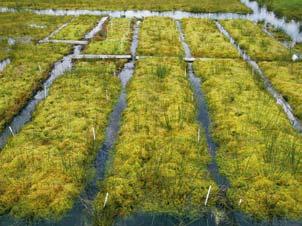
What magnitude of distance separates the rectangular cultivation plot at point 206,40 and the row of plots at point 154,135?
0.17 meters

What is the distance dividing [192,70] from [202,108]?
5.56 m

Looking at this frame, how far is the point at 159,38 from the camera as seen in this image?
2948 centimetres

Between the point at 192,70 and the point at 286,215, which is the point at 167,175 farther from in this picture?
the point at 192,70

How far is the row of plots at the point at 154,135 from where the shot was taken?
12.6m

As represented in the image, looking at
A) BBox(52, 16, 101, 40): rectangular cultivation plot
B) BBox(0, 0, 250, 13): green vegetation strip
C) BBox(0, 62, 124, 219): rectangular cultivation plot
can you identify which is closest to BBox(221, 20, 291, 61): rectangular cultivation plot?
BBox(0, 0, 250, 13): green vegetation strip

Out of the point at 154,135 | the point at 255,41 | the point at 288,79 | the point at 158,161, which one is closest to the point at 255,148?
the point at 158,161

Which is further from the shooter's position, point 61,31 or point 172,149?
point 61,31

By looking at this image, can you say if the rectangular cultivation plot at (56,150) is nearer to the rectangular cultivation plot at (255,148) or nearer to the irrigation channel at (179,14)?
the rectangular cultivation plot at (255,148)

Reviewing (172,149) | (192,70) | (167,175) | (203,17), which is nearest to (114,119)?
(172,149)

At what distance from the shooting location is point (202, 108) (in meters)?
19.0

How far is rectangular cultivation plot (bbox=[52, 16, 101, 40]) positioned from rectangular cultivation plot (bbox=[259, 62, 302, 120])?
15299mm

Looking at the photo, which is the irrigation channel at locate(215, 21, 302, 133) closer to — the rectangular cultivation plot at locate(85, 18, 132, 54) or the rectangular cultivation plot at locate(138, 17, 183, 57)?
the rectangular cultivation plot at locate(138, 17, 183, 57)

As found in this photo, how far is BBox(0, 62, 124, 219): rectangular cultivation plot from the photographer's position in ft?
40.8

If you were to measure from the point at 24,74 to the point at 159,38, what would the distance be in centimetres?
1162
